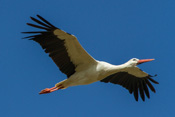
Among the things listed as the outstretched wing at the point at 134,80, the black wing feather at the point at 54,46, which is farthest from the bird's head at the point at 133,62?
the black wing feather at the point at 54,46

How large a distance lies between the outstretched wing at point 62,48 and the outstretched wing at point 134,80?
159 cm

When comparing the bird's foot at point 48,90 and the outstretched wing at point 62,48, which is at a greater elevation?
the outstretched wing at point 62,48

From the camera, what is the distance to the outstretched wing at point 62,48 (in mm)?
13327

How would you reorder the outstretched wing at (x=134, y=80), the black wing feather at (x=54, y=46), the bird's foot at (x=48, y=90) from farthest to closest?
the outstretched wing at (x=134, y=80)
the bird's foot at (x=48, y=90)
the black wing feather at (x=54, y=46)

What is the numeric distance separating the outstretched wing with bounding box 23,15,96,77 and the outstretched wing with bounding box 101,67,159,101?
1589 mm

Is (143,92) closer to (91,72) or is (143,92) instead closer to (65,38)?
(91,72)

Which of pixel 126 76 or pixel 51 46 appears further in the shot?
pixel 126 76

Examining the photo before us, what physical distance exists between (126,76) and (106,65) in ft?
6.42

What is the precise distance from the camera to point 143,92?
1588 centimetres

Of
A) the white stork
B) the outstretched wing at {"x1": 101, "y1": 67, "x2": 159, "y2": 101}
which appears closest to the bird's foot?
the white stork

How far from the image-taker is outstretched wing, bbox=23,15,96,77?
13.3 metres

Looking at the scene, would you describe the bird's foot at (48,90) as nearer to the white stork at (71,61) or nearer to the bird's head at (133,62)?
the white stork at (71,61)

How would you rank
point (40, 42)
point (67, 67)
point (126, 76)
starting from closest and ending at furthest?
1. point (40, 42)
2. point (67, 67)
3. point (126, 76)

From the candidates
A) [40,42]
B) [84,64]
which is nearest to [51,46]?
[40,42]
